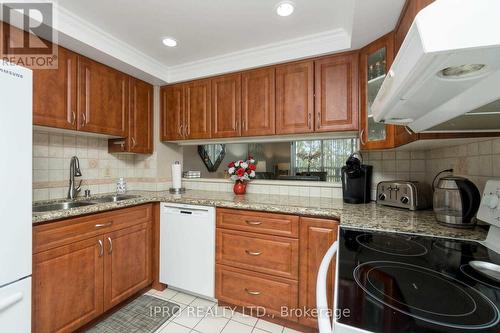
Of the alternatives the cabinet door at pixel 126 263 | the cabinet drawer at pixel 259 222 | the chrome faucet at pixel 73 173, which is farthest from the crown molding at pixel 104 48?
the cabinet drawer at pixel 259 222

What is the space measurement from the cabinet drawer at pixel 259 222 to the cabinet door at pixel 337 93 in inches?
33.1

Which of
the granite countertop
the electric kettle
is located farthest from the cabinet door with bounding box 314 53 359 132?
the electric kettle

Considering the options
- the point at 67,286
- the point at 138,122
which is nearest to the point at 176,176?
the point at 138,122

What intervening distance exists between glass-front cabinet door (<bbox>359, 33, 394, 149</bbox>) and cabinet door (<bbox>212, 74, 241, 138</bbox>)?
1.10 meters

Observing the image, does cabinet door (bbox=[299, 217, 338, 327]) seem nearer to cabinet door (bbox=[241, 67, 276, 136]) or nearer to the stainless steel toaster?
the stainless steel toaster

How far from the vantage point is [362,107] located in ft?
5.91

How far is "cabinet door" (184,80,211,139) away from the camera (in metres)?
2.40

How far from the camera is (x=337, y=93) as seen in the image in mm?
1907

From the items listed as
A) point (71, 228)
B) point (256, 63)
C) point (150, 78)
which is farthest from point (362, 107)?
point (71, 228)

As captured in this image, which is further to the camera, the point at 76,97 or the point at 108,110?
the point at 108,110

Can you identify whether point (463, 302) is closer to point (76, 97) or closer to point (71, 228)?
point (71, 228)

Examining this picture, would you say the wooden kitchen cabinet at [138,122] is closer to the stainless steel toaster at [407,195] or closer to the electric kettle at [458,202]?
the stainless steel toaster at [407,195]

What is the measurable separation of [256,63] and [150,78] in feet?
3.76

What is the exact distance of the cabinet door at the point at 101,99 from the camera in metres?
1.90
